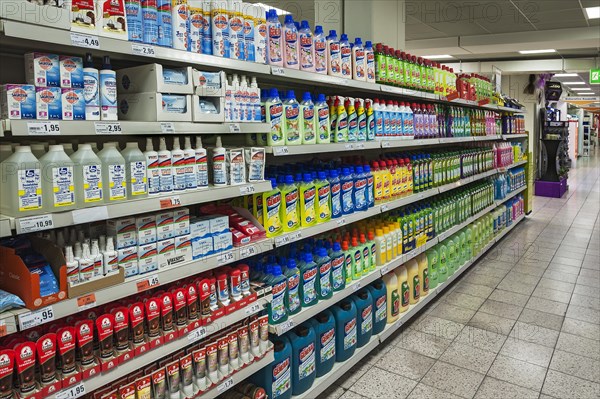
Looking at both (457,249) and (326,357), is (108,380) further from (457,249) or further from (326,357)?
(457,249)

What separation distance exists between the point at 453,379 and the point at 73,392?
249cm

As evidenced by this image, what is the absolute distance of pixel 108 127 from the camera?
172cm

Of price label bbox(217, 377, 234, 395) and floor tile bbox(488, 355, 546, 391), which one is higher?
price label bbox(217, 377, 234, 395)

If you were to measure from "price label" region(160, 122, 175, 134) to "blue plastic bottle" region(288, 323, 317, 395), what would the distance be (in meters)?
1.50

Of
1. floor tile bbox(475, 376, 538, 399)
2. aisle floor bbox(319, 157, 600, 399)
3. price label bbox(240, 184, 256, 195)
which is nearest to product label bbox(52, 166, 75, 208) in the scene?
price label bbox(240, 184, 256, 195)

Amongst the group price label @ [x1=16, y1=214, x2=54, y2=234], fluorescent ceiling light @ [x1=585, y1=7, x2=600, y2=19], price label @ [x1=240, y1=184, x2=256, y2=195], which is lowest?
price label @ [x1=16, y1=214, x2=54, y2=234]

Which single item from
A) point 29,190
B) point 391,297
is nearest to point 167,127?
point 29,190

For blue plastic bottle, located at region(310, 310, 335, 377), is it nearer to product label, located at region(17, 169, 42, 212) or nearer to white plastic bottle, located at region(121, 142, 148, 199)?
white plastic bottle, located at region(121, 142, 148, 199)

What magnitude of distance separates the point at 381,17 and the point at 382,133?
50.4 inches

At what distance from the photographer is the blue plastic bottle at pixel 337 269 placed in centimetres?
303

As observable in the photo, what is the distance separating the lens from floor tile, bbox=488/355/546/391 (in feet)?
10.3

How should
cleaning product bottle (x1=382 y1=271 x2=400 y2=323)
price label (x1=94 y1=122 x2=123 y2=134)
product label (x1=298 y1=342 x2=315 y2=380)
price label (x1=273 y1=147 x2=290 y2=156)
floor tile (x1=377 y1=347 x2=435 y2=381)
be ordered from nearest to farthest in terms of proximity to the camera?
price label (x1=94 y1=122 x2=123 y2=134), price label (x1=273 y1=147 x2=290 y2=156), product label (x1=298 y1=342 x2=315 y2=380), floor tile (x1=377 y1=347 x2=435 y2=381), cleaning product bottle (x1=382 y1=271 x2=400 y2=323)

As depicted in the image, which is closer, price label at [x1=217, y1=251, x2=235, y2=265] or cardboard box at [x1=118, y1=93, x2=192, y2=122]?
cardboard box at [x1=118, y1=93, x2=192, y2=122]

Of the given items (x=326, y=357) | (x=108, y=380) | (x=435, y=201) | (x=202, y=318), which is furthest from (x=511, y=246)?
(x=108, y=380)
